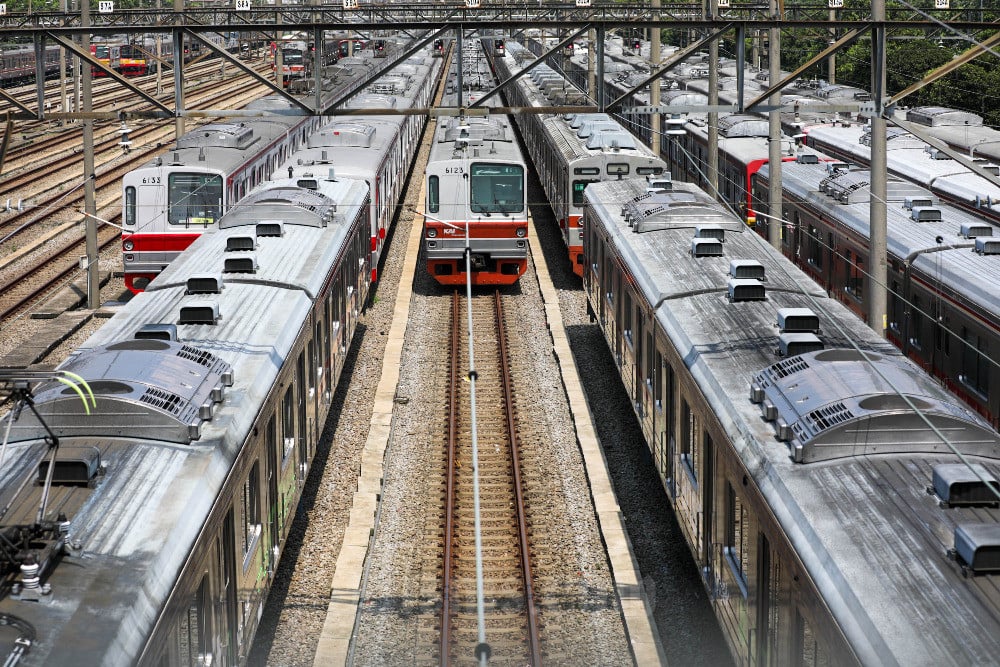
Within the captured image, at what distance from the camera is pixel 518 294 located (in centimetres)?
2584

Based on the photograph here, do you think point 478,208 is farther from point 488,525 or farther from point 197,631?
point 197,631

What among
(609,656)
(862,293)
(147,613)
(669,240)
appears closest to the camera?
(147,613)

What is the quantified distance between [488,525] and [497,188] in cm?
1111

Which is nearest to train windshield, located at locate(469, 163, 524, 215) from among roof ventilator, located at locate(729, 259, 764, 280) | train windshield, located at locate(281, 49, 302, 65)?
roof ventilator, located at locate(729, 259, 764, 280)

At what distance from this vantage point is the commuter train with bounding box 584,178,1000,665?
279 inches

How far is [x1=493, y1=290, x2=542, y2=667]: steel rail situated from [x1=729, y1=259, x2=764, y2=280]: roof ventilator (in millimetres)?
3558

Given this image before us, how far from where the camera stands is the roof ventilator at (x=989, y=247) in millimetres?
16391

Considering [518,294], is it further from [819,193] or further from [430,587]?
[430,587]

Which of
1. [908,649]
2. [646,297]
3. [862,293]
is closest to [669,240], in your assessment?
[646,297]

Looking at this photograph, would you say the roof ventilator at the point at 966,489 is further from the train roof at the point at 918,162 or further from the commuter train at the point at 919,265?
the train roof at the point at 918,162

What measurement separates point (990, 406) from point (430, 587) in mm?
6445

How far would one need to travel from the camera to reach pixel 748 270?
14.4 meters

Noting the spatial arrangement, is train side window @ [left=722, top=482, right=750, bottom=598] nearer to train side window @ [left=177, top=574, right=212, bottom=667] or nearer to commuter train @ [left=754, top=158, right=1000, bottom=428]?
train side window @ [left=177, top=574, right=212, bottom=667]

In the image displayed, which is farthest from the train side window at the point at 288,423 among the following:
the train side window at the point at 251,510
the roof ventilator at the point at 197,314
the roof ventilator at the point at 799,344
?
the roof ventilator at the point at 799,344
